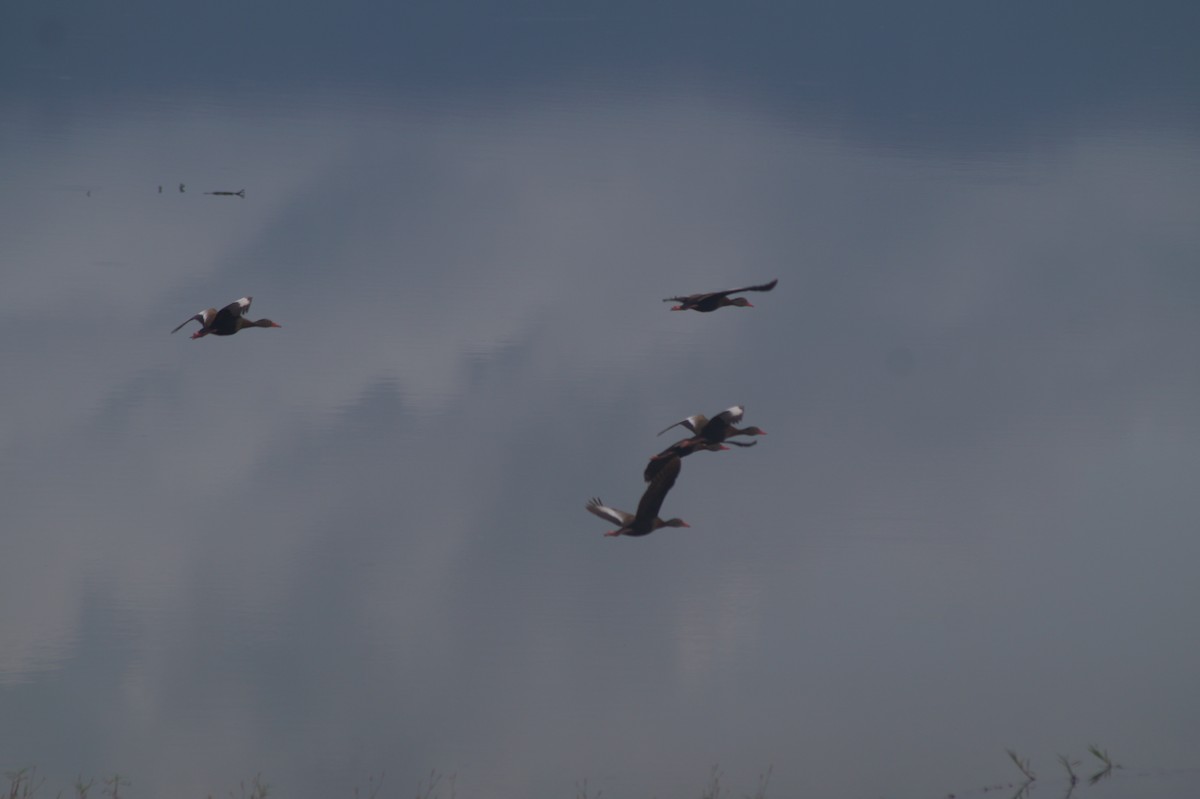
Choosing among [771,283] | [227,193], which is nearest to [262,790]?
[771,283]

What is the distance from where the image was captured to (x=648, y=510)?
18.1m

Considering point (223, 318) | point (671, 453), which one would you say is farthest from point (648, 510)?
point (223, 318)

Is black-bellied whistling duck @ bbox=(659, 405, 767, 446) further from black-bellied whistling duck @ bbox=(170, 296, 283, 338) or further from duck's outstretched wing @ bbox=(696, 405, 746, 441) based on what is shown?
black-bellied whistling duck @ bbox=(170, 296, 283, 338)

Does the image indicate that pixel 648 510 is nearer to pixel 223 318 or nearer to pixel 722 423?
pixel 722 423

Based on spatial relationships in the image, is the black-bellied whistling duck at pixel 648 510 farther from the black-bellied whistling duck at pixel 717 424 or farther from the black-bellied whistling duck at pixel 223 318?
the black-bellied whistling duck at pixel 223 318

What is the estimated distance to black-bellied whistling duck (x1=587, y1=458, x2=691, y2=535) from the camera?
17594 millimetres

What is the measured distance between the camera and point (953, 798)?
2202cm

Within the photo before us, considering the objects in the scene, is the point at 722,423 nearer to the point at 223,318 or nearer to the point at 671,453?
the point at 671,453

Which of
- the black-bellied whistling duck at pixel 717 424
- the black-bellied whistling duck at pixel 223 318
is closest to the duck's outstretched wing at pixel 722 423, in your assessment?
the black-bellied whistling duck at pixel 717 424

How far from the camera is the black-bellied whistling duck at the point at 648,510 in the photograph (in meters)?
17.6

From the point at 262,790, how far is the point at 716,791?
5354 mm

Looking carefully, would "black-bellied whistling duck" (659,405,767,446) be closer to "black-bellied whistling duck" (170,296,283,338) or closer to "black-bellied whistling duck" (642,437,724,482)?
"black-bellied whistling duck" (642,437,724,482)

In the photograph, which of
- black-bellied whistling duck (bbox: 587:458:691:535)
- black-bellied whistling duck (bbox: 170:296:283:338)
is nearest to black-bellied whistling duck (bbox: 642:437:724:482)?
black-bellied whistling duck (bbox: 587:458:691:535)

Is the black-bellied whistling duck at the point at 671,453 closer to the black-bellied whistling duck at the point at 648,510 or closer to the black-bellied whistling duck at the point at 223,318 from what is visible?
the black-bellied whistling duck at the point at 648,510
